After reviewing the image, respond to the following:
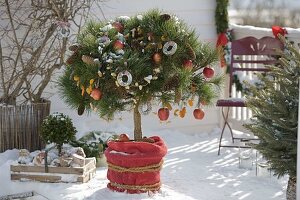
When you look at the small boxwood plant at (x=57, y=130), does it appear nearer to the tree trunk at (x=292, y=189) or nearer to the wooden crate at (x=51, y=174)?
the wooden crate at (x=51, y=174)

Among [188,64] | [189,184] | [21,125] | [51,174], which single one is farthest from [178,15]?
[51,174]

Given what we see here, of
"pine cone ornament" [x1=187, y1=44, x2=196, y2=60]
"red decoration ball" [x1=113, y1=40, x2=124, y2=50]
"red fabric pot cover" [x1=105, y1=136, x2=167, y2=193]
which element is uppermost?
"red decoration ball" [x1=113, y1=40, x2=124, y2=50]

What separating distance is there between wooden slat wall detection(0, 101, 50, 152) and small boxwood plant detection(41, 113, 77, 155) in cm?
40

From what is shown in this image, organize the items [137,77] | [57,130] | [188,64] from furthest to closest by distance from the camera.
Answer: [57,130], [188,64], [137,77]

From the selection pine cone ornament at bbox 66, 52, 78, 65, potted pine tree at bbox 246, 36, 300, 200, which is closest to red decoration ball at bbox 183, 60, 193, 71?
potted pine tree at bbox 246, 36, 300, 200

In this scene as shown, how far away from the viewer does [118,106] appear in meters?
4.79

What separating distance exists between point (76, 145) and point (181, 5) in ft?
7.35

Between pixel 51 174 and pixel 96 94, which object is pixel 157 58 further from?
pixel 51 174

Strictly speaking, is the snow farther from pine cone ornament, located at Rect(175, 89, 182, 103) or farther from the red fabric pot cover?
pine cone ornament, located at Rect(175, 89, 182, 103)

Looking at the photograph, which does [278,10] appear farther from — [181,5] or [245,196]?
[245,196]

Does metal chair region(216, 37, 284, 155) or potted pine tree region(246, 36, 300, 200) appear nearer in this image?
potted pine tree region(246, 36, 300, 200)

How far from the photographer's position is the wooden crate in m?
5.21

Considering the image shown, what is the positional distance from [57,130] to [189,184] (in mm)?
1109

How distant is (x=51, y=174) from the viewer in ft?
17.1
